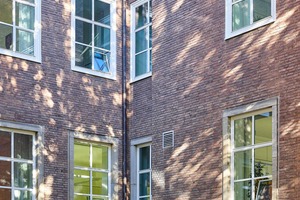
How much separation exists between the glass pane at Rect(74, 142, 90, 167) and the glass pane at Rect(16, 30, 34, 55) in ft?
8.06

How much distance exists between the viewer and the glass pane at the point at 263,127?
12523 millimetres

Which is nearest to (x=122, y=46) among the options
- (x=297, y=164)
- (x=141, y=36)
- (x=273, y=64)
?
(x=141, y=36)

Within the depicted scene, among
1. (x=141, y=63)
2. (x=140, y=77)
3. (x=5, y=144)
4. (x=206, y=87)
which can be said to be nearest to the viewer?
(x=206, y=87)

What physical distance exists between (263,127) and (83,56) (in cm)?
535

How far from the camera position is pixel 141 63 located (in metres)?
16.6

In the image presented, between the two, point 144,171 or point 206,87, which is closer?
point 206,87

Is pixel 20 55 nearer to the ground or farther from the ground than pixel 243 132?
farther from the ground

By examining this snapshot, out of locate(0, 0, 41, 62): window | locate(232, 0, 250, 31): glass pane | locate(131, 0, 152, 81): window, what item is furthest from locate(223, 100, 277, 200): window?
locate(0, 0, 41, 62): window

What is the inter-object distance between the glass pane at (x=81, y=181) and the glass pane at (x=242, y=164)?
4130 mm

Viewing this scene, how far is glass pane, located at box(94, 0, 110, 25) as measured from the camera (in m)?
16.6

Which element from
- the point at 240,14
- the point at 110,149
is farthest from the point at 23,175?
the point at 240,14

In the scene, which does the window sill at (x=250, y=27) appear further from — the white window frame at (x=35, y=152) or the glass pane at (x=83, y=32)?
the white window frame at (x=35, y=152)

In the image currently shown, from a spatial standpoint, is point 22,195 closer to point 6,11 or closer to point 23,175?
point 23,175

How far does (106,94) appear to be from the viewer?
637 inches
